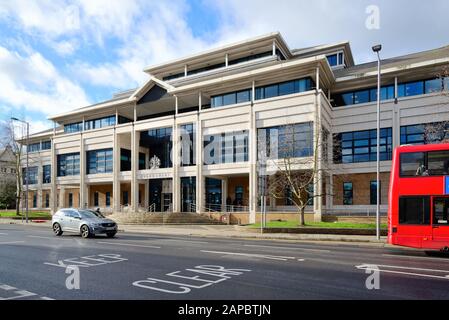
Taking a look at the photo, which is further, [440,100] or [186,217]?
[186,217]

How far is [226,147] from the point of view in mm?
35594

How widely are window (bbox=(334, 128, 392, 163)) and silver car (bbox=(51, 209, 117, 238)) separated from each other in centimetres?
2127

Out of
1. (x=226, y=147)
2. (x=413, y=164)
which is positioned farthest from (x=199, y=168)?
(x=413, y=164)

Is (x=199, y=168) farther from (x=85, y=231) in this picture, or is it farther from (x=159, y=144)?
(x=85, y=231)

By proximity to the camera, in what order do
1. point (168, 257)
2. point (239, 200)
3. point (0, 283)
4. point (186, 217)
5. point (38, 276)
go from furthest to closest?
point (239, 200), point (186, 217), point (168, 257), point (38, 276), point (0, 283)

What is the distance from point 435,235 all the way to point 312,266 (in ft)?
18.9

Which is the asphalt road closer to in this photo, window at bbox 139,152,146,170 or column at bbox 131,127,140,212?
column at bbox 131,127,140,212

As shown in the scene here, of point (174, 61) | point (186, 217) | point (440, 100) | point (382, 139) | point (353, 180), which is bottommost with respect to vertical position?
point (186, 217)

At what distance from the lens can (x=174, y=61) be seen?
4500 centimetres

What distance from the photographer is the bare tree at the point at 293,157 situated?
27109mm

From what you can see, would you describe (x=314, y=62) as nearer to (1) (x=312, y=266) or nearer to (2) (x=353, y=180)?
(2) (x=353, y=180)

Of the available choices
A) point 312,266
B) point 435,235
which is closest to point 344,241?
point 435,235

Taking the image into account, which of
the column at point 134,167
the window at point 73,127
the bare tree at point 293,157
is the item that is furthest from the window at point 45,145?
the bare tree at point 293,157

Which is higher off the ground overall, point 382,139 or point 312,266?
point 382,139
